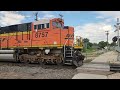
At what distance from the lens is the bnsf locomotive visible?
1426cm

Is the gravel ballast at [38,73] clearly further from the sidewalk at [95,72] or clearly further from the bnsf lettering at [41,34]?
the bnsf lettering at [41,34]

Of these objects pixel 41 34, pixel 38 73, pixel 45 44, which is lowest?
pixel 38 73

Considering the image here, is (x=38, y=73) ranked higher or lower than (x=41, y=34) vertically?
lower

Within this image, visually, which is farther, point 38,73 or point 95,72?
point 38,73

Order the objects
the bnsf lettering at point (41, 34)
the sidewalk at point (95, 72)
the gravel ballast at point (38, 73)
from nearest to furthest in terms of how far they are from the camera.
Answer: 1. the sidewalk at point (95, 72)
2. the gravel ballast at point (38, 73)
3. the bnsf lettering at point (41, 34)

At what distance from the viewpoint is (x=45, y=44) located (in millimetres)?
15148

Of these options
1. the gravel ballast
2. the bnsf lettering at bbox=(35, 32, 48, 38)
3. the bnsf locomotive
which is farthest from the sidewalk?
the bnsf lettering at bbox=(35, 32, 48, 38)

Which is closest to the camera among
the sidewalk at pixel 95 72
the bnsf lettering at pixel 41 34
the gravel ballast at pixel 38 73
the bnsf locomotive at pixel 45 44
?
the sidewalk at pixel 95 72

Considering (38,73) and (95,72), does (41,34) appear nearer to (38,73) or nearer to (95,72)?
(38,73)

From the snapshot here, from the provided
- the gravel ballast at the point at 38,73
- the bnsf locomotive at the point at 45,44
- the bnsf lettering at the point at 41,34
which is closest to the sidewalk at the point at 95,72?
the gravel ballast at the point at 38,73

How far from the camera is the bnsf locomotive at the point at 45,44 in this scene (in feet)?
46.8

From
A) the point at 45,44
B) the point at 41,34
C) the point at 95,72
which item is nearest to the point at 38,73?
the point at 95,72
